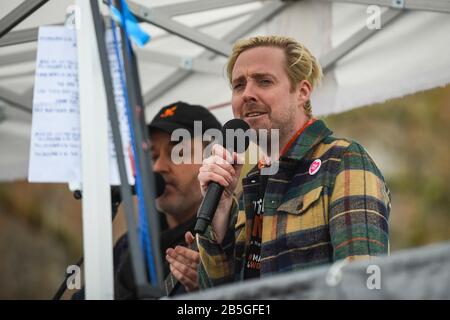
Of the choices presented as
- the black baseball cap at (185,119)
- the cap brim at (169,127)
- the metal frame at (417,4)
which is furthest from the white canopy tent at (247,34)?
the cap brim at (169,127)

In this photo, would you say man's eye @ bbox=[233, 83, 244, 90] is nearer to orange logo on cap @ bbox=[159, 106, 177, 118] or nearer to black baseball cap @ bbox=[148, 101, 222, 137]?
black baseball cap @ bbox=[148, 101, 222, 137]

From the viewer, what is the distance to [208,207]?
105 inches

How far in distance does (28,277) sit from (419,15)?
516 inches

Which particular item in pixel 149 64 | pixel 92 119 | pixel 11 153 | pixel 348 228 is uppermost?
pixel 149 64

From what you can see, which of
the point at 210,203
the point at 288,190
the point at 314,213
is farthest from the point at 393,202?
the point at 210,203

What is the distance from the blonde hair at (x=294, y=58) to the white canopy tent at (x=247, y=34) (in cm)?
65

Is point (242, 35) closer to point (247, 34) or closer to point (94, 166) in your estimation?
point (247, 34)

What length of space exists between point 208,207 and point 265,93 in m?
0.69

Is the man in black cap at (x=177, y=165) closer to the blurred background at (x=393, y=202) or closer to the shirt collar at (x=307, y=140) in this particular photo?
the shirt collar at (x=307, y=140)

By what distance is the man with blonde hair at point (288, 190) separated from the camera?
2.72 m

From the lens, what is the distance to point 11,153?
4.95 m
